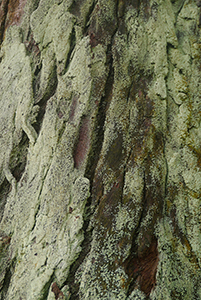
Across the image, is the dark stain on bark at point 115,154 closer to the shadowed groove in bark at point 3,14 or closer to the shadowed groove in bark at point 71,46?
the shadowed groove in bark at point 71,46

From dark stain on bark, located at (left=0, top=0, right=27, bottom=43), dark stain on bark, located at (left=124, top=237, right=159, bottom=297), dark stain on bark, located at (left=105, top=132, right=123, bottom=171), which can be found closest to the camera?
dark stain on bark, located at (left=124, top=237, right=159, bottom=297)

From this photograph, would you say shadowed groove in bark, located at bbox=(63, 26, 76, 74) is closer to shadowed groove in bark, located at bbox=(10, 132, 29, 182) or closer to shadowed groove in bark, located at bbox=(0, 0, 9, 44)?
shadowed groove in bark, located at bbox=(10, 132, 29, 182)

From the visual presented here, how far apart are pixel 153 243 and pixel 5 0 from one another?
6.36 ft

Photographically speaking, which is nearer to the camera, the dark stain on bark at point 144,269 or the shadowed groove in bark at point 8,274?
the dark stain on bark at point 144,269

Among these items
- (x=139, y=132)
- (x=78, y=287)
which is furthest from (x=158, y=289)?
(x=139, y=132)

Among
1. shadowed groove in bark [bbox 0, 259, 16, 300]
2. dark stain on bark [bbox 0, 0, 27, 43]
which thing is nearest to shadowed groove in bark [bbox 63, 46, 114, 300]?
shadowed groove in bark [bbox 0, 259, 16, 300]

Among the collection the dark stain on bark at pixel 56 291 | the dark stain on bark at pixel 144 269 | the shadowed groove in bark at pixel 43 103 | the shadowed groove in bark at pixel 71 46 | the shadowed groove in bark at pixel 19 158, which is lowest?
the dark stain on bark at pixel 56 291

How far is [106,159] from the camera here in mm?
1381

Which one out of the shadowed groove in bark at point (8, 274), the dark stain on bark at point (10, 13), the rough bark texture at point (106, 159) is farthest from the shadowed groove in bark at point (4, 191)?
the dark stain on bark at point (10, 13)

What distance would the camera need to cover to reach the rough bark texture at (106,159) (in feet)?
3.96

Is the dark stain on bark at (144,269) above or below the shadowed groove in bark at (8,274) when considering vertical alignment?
above

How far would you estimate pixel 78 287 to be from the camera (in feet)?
3.98

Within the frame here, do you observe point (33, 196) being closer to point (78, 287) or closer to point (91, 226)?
point (91, 226)

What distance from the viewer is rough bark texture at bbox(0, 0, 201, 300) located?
121 cm
